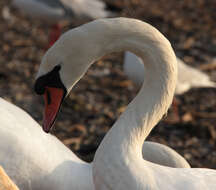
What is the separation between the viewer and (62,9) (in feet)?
25.9

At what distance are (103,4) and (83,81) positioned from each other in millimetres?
2317

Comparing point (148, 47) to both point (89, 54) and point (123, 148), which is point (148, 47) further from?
point (123, 148)

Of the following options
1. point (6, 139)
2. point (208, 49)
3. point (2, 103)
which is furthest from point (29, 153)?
point (208, 49)

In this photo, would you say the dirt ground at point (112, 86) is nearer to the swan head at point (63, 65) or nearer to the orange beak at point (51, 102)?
the orange beak at point (51, 102)

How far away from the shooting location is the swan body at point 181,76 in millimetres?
5402

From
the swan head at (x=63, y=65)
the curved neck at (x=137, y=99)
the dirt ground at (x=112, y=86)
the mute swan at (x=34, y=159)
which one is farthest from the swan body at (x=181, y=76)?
the swan head at (x=63, y=65)

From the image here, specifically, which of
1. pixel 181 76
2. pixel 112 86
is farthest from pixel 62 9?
pixel 181 76

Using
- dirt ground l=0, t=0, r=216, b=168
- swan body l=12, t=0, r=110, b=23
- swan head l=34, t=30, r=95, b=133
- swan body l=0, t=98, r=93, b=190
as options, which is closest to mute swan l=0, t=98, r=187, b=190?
swan body l=0, t=98, r=93, b=190

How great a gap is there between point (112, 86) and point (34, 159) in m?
3.34

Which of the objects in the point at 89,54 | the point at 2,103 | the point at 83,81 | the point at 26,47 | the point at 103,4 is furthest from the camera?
the point at 103,4

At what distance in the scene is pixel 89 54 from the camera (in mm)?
2209

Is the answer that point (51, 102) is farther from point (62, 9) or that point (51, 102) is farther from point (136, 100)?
point (62, 9)

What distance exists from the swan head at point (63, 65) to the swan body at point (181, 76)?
3116 mm

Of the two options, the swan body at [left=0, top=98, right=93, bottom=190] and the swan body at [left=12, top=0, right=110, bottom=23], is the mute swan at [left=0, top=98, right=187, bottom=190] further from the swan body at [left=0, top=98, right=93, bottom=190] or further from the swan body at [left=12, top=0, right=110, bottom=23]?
the swan body at [left=12, top=0, right=110, bottom=23]
